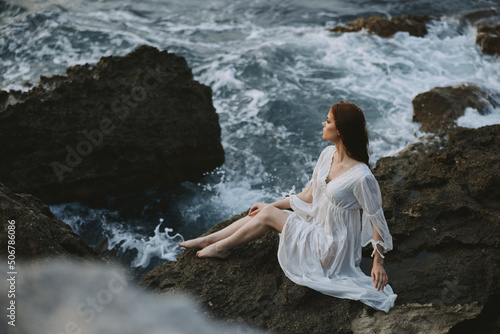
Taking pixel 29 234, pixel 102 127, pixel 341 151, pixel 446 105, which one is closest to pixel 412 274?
pixel 341 151

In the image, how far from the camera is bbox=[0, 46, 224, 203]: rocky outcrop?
21.5 feet

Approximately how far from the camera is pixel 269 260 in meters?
4.40

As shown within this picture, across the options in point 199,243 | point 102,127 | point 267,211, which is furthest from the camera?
point 102,127

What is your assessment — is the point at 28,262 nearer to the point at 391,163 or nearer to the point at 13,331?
the point at 13,331

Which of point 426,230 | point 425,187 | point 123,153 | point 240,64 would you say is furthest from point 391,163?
point 240,64

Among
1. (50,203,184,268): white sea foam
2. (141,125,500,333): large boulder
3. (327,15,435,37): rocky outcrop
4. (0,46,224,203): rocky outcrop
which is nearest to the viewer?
(141,125,500,333): large boulder

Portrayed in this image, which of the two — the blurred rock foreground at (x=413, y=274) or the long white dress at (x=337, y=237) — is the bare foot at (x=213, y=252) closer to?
the blurred rock foreground at (x=413, y=274)

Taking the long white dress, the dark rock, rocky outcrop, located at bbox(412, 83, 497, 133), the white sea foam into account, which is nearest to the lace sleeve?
the long white dress

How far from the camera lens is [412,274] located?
4.22 m

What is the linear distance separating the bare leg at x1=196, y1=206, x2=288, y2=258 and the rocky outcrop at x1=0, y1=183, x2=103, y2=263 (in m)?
1.18

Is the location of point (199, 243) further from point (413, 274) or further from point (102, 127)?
point (102, 127)

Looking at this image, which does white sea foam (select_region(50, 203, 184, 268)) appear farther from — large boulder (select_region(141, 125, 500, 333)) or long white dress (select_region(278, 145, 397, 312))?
long white dress (select_region(278, 145, 397, 312))

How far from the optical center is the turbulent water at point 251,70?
7000mm

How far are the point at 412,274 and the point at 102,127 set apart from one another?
4275 millimetres
